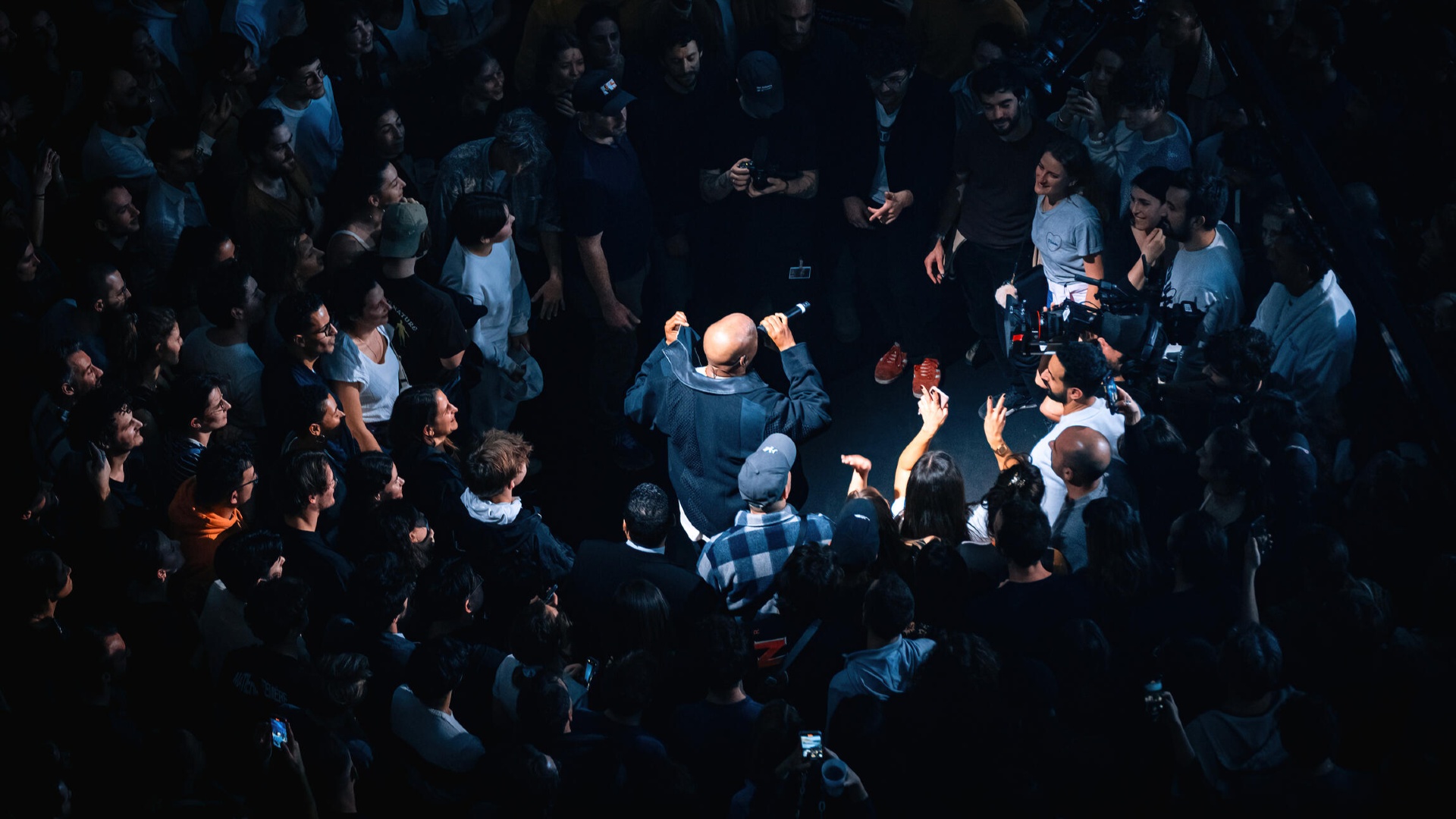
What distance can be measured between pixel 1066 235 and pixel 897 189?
107 cm

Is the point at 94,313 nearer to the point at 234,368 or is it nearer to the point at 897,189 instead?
the point at 234,368

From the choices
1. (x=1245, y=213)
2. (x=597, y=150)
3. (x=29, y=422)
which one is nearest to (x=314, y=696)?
(x=29, y=422)

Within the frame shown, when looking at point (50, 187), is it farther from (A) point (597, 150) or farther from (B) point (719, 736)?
(B) point (719, 736)

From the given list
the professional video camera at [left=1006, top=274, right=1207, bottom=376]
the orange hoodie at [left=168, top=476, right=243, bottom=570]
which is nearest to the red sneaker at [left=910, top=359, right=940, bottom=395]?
the professional video camera at [left=1006, top=274, right=1207, bottom=376]

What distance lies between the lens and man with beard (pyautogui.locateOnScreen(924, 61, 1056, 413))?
826 cm

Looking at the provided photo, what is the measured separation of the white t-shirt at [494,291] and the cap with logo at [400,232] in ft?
1.14

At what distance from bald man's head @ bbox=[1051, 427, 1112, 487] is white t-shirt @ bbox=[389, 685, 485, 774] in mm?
2904

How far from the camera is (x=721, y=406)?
7.42 m

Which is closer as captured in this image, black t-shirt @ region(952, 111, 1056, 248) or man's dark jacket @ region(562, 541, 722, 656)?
man's dark jacket @ region(562, 541, 722, 656)

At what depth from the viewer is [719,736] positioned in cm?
595

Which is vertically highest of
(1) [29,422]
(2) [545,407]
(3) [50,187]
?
(3) [50,187]

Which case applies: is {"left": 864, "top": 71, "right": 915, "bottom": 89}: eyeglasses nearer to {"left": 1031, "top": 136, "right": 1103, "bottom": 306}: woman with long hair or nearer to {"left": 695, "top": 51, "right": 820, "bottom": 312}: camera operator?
{"left": 695, "top": 51, "right": 820, "bottom": 312}: camera operator

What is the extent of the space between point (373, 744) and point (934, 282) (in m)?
4.37

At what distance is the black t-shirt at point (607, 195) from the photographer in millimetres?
8188
